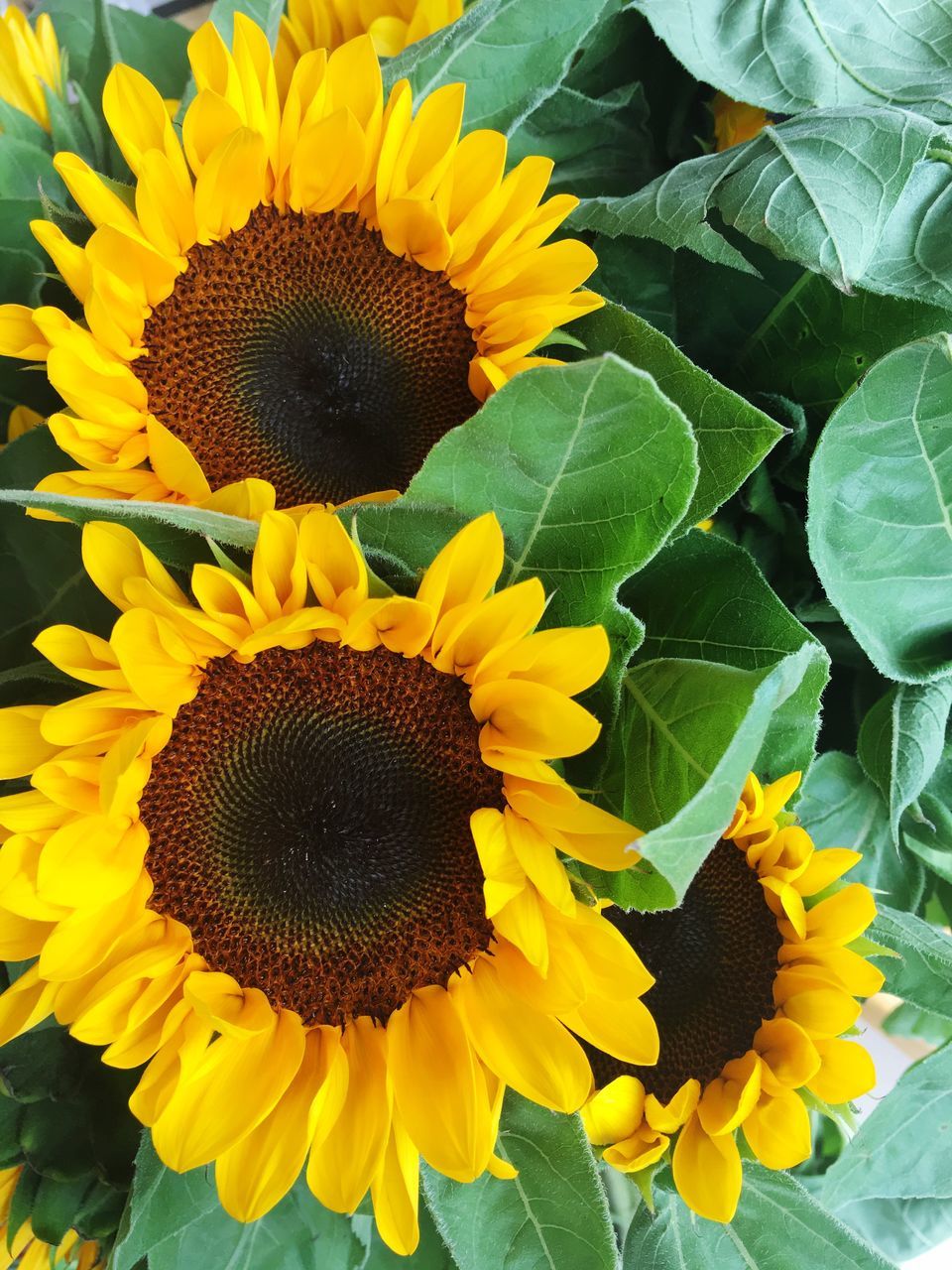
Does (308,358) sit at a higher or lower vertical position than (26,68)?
lower

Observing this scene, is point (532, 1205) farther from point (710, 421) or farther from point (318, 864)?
point (710, 421)

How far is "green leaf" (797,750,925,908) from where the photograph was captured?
71cm

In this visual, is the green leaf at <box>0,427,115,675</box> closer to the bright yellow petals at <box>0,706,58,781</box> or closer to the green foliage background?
the green foliage background

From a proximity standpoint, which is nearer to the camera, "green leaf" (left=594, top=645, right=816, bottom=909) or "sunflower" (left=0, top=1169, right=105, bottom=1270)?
"green leaf" (left=594, top=645, right=816, bottom=909)

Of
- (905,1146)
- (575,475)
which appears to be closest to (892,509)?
(575,475)

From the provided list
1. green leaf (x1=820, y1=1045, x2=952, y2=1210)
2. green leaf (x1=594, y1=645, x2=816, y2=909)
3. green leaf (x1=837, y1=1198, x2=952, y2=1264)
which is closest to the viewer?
green leaf (x1=594, y1=645, x2=816, y2=909)

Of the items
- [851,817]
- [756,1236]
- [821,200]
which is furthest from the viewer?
[851,817]

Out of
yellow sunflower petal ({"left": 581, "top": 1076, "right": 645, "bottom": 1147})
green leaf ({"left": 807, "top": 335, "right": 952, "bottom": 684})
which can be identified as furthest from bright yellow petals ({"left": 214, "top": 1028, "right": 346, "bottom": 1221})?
green leaf ({"left": 807, "top": 335, "right": 952, "bottom": 684})

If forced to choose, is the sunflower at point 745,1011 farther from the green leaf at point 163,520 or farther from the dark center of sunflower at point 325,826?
the green leaf at point 163,520

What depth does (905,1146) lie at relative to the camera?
0.69 metres

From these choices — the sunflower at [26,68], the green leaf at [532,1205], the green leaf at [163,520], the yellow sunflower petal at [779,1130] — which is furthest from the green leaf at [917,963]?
the sunflower at [26,68]

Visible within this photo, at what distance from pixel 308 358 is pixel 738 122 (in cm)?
34

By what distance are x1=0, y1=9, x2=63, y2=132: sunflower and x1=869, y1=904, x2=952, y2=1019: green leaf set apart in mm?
716

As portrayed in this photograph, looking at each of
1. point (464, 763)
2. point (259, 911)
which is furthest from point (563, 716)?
point (259, 911)
